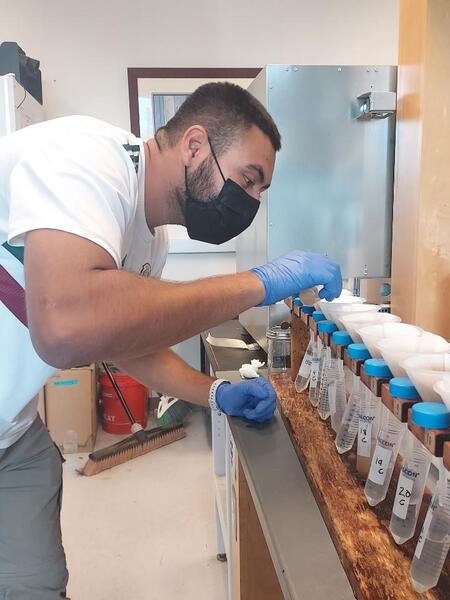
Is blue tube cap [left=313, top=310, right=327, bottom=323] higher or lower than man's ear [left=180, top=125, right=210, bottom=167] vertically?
lower

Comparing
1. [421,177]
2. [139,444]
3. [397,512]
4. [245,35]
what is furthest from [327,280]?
[245,35]

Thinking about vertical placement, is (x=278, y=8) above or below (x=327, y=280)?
above

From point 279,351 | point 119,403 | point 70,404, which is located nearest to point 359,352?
point 279,351

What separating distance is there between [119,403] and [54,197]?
2.42 meters

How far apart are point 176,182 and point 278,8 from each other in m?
2.53

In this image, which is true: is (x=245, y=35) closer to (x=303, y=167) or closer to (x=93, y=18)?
(x=93, y=18)

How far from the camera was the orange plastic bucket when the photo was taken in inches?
121

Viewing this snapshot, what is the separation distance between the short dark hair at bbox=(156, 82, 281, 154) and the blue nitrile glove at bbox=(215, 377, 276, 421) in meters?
0.55

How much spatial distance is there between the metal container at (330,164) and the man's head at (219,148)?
1.81 ft

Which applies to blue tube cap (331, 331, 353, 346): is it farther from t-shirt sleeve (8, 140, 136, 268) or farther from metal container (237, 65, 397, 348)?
metal container (237, 65, 397, 348)

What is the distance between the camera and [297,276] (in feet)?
3.59

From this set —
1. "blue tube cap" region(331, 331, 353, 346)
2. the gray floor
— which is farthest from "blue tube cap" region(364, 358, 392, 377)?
the gray floor

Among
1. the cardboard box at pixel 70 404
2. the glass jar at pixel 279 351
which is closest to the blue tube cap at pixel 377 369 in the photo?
the glass jar at pixel 279 351

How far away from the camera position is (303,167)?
1719 millimetres
